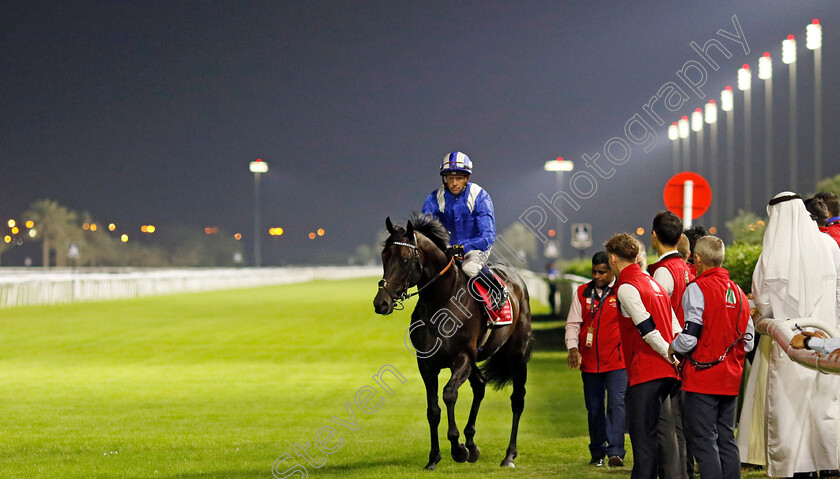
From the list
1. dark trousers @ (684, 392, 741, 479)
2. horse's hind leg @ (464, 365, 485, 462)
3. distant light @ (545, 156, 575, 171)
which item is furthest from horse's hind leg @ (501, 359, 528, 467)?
distant light @ (545, 156, 575, 171)

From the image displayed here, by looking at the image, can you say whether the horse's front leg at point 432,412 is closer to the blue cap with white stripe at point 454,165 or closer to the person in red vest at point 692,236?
the blue cap with white stripe at point 454,165

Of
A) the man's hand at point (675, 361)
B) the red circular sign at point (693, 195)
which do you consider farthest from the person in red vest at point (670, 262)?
the red circular sign at point (693, 195)

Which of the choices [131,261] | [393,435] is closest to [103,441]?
[393,435]

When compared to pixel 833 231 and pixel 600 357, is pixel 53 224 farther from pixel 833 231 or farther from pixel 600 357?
pixel 833 231

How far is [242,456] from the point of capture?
26.3 ft

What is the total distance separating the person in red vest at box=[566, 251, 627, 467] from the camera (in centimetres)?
754

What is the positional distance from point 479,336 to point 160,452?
304cm

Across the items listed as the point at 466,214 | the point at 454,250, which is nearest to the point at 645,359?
the point at 454,250

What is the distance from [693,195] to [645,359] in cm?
675

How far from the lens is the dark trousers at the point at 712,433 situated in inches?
214

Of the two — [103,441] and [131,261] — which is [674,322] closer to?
[103,441]

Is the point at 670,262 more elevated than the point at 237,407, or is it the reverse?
the point at 670,262

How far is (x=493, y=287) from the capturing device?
816 cm

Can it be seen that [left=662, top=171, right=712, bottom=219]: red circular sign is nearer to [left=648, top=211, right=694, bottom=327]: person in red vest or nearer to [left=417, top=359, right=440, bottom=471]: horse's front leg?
[left=417, top=359, right=440, bottom=471]: horse's front leg
